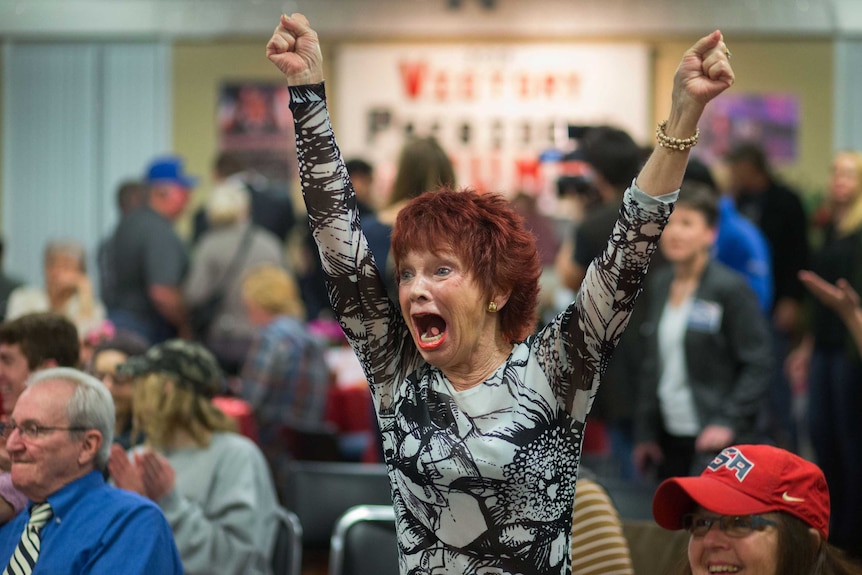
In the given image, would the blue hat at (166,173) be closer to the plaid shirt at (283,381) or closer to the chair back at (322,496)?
the plaid shirt at (283,381)

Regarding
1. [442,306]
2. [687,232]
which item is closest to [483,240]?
[442,306]

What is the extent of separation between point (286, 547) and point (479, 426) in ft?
6.15

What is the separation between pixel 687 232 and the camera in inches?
171

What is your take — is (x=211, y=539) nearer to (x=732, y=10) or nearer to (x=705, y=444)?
(x=705, y=444)

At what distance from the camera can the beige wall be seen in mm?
10281

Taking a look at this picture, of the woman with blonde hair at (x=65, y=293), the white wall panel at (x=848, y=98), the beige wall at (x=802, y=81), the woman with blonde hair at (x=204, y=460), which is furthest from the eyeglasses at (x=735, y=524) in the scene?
the beige wall at (x=802, y=81)

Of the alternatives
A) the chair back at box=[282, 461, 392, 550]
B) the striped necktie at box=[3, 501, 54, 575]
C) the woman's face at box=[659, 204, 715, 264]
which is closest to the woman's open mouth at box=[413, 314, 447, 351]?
the striped necktie at box=[3, 501, 54, 575]

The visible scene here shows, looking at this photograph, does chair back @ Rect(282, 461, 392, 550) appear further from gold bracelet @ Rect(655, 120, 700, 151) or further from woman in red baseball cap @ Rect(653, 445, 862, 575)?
gold bracelet @ Rect(655, 120, 700, 151)

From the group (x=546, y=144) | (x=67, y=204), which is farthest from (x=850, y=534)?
(x=67, y=204)

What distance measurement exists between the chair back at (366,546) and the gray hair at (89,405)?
962mm

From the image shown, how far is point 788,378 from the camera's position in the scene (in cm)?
745

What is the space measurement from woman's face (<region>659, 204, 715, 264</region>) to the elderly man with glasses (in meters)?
2.28

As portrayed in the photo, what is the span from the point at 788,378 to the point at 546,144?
10.3 feet

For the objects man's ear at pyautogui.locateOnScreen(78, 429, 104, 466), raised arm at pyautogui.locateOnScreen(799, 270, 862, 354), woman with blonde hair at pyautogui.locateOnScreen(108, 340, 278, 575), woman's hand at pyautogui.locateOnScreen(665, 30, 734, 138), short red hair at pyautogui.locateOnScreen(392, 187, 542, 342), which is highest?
woman's hand at pyautogui.locateOnScreen(665, 30, 734, 138)
